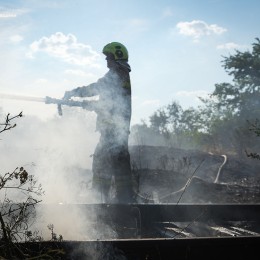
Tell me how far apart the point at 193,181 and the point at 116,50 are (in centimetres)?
388

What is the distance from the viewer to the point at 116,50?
253 inches

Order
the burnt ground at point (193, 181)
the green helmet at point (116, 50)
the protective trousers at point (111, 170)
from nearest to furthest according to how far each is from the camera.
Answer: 1. the protective trousers at point (111, 170)
2. the green helmet at point (116, 50)
3. the burnt ground at point (193, 181)

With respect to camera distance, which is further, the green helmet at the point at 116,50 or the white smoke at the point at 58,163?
the green helmet at the point at 116,50

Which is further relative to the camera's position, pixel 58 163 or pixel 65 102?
pixel 58 163

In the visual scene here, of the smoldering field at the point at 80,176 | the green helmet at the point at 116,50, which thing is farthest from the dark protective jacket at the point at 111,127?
the smoldering field at the point at 80,176

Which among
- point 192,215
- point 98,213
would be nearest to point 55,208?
point 98,213

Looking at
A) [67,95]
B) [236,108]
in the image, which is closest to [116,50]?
[67,95]

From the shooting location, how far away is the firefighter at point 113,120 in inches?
244

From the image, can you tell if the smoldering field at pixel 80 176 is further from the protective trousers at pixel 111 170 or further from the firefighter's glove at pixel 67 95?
the firefighter's glove at pixel 67 95

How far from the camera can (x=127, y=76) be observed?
6500 mm

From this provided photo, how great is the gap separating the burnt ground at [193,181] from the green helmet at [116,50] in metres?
2.43

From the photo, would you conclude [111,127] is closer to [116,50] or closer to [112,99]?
[112,99]

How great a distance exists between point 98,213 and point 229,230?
1.78 metres

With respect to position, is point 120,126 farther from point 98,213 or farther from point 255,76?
point 255,76
